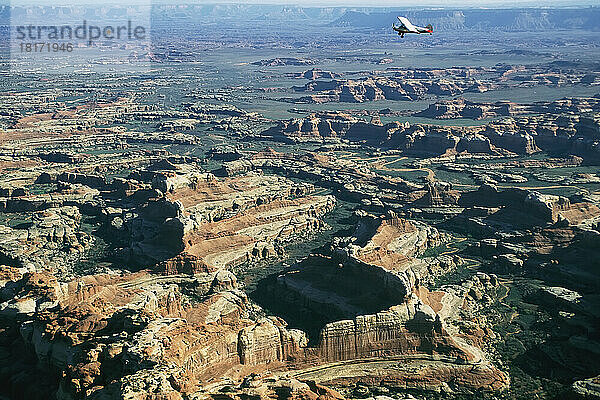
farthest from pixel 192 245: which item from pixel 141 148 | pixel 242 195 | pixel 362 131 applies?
pixel 362 131

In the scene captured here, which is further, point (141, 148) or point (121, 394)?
point (141, 148)

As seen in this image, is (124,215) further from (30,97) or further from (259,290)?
(30,97)

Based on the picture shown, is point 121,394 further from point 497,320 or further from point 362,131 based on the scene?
point 362,131

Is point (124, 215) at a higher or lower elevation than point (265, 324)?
lower

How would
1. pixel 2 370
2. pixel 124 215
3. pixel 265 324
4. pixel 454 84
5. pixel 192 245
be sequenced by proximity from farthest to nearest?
pixel 454 84
pixel 124 215
pixel 192 245
pixel 265 324
pixel 2 370

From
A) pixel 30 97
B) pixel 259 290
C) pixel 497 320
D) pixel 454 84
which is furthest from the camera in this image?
pixel 454 84

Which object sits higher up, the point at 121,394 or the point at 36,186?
the point at 121,394

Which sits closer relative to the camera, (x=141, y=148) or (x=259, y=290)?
(x=259, y=290)

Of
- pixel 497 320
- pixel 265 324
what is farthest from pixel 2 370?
pixel 497 320

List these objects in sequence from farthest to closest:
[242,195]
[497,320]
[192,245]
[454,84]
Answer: [454,84]
[242,195]
[192,245]
[497,320]
